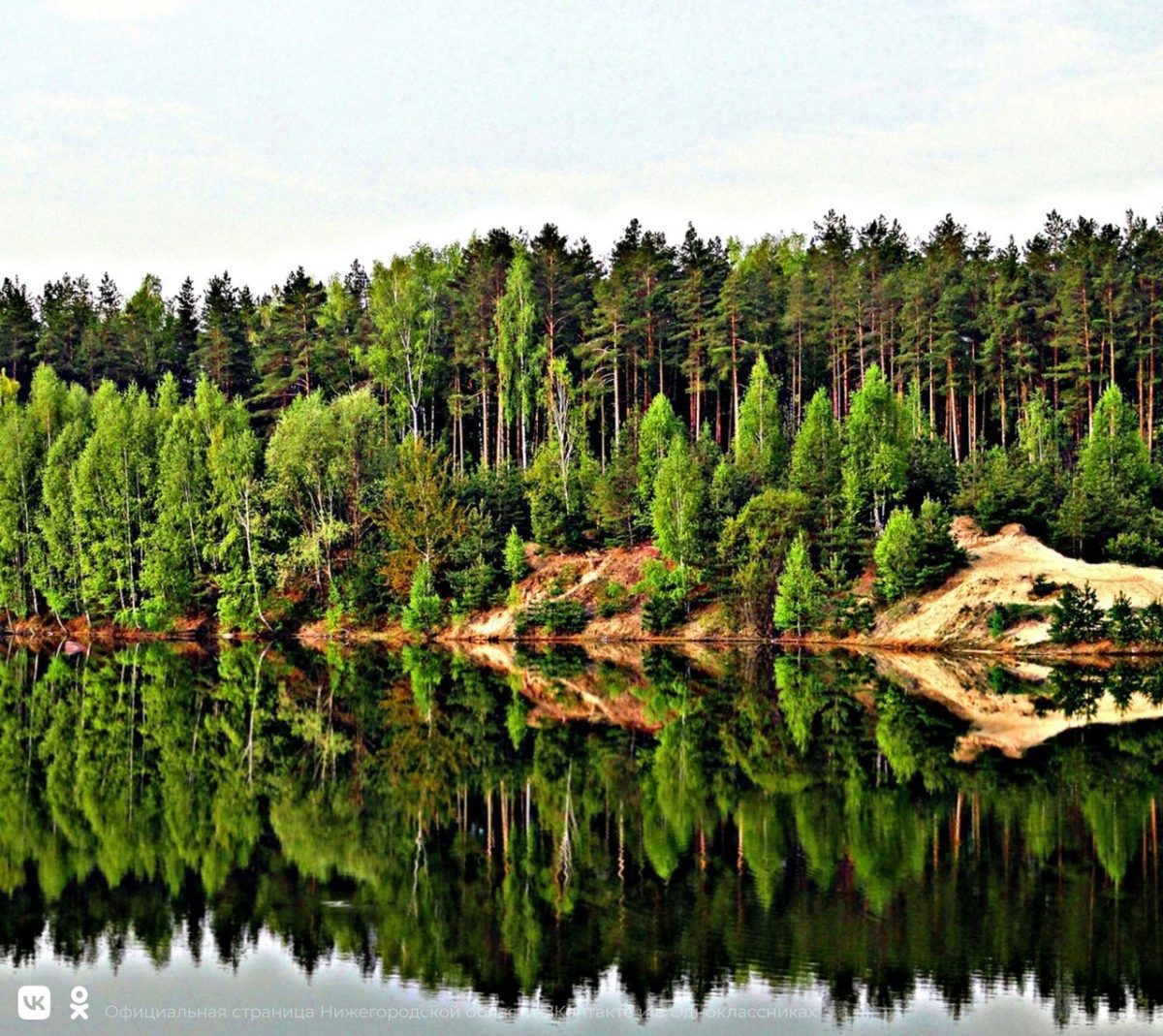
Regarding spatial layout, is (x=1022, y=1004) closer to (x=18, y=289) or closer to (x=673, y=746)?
(x=673, y=746)

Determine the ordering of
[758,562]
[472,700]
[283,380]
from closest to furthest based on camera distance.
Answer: [472,700]
[758,562]
[283,380]

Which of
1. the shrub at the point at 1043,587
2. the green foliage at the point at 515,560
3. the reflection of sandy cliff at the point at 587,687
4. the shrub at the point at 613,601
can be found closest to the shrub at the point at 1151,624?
the shrub at the point at 1043,587

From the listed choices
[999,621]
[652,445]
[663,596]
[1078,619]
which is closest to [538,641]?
[663,596]

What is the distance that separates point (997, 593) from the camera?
62688mm

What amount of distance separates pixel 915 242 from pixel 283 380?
49.4 meters

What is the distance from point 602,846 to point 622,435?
56.8 m

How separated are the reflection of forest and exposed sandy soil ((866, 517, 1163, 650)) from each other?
17.4 m

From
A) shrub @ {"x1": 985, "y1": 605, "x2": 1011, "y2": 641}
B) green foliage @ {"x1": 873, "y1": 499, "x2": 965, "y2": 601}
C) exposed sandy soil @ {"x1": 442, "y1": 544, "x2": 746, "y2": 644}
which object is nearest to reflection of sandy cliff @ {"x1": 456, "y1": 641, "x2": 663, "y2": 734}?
exposed sandy soil @ {"x1": 442, "y1": 544, "x2": 746, "y2": 644}

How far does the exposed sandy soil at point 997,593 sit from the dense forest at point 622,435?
152cm

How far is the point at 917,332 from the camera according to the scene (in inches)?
3474

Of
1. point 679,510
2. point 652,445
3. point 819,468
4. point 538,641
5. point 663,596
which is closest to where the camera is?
point 663,596

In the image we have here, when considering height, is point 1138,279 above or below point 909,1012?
above

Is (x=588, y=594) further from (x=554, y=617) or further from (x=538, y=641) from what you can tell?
(x=538, y=641)

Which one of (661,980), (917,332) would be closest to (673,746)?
(661,980)
